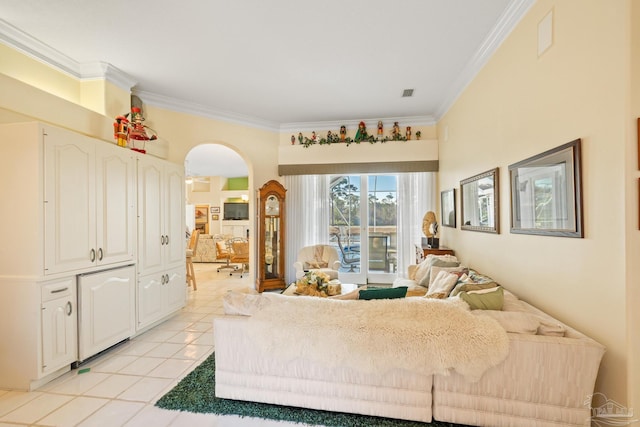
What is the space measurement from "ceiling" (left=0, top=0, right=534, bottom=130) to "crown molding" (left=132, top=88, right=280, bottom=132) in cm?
2

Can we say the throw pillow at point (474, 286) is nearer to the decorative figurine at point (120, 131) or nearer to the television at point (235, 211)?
the decorative figurine at point (120, 131)

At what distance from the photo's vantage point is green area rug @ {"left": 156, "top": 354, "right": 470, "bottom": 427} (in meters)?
1.85

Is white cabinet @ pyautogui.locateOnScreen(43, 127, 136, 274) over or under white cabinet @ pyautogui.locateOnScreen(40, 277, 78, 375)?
over

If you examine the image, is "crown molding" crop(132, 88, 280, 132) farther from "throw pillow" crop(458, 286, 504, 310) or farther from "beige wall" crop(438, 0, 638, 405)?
"throw pillow" crop(458, 286, 504, 310)

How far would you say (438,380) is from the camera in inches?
69.6

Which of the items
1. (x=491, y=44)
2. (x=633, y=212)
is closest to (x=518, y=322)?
(x=633, y=212)

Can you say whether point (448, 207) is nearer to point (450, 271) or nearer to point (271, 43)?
point (450, 271)

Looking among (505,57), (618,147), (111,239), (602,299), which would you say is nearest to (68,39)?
(111,239)

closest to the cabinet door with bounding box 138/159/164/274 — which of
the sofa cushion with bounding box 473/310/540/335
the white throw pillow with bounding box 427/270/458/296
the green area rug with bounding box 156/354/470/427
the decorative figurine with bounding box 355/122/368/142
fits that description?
the green area rug with bounding box 156/354/470/427

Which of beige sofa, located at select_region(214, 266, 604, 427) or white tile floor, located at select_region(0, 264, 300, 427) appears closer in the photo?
beige sofa, located at select_region(214, 266, 604, 427)

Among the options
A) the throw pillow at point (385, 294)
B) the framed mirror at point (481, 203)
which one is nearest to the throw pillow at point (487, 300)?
the throw pillow at point (385, 294)

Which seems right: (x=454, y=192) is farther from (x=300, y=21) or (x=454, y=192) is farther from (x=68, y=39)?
(x=68, y=39)

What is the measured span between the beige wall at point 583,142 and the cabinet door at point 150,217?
147 inches

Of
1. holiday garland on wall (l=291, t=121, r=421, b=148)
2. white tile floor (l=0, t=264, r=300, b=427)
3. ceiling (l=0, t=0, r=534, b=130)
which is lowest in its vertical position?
white tile floor (l=0, t=264, r=300, b=427)
